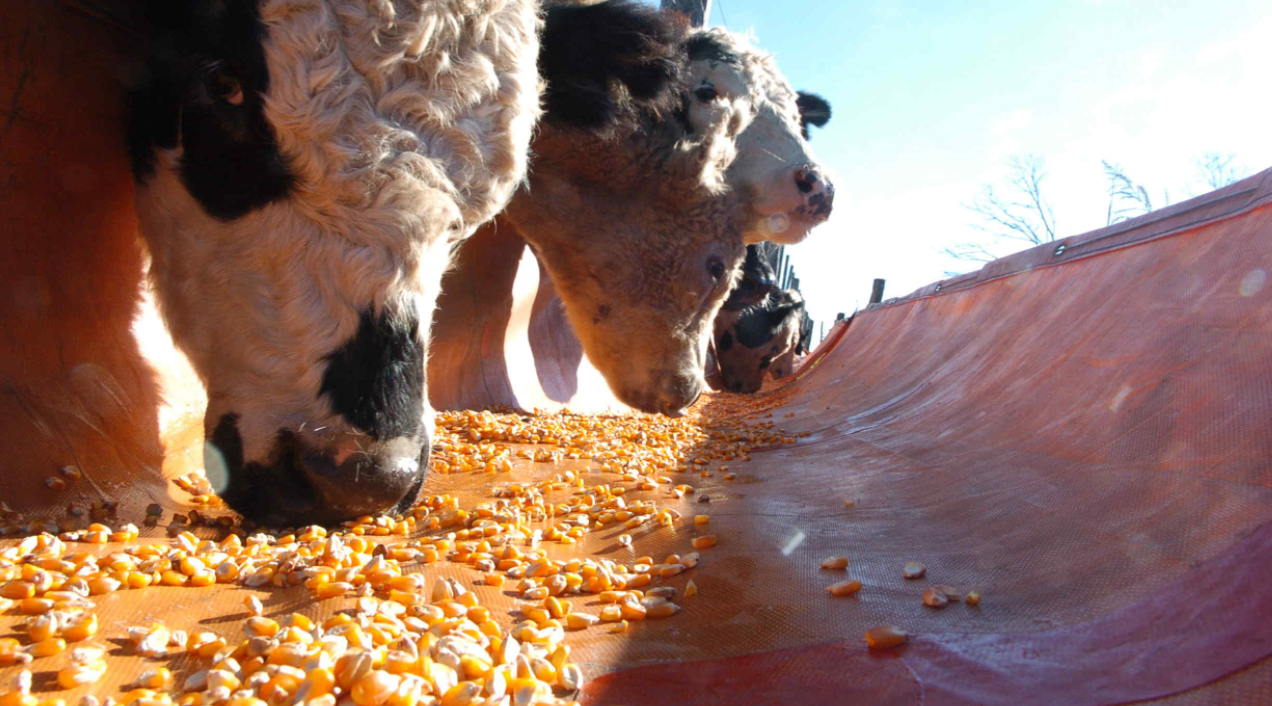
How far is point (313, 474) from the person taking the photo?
57.5 inches

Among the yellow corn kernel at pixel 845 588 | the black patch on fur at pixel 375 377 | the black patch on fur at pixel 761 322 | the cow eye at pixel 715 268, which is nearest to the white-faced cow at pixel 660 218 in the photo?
the cow eye at pixel 715 268

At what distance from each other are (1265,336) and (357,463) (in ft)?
6.84

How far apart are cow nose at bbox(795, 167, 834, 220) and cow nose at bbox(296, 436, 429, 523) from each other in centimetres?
315

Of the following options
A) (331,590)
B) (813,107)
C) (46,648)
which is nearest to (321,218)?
(331,590)

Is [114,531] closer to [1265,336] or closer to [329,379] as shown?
[329,379]

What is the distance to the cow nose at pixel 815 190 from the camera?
13.5 feet

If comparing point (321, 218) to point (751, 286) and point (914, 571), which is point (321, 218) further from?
point (751, 286)

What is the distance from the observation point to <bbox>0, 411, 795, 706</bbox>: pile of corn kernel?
0.96 meters

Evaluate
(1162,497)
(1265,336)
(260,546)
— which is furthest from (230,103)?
(1265,336)

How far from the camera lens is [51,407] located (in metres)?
1.69

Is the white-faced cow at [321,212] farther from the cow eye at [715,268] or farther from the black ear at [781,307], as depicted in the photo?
the black ear at [781,307]

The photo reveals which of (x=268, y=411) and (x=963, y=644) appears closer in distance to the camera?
(x=963, y=644)

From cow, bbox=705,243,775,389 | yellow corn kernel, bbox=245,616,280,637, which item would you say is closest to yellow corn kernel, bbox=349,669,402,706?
yellow corn kernel, bbox=245,616,280,637

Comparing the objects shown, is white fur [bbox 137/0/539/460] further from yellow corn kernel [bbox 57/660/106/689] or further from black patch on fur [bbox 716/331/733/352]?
black patch on fur [bbox 716/331/733/352]
